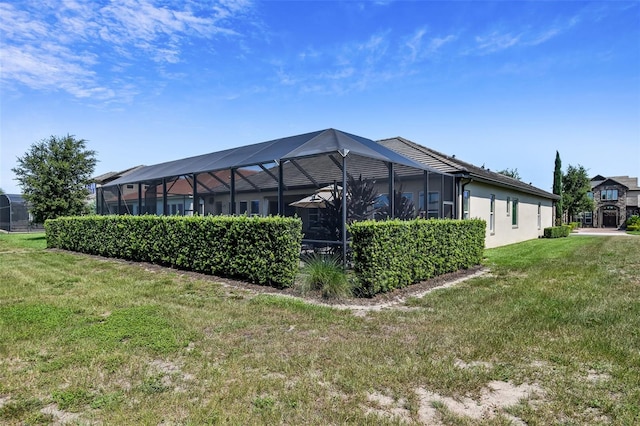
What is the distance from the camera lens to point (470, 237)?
9.89 metres

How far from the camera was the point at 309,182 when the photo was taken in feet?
42.3

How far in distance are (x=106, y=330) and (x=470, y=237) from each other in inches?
344

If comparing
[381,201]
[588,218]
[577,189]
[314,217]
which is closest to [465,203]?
[381,201]

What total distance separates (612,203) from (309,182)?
2001 inches

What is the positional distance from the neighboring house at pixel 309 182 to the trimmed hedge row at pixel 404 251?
1650 mm

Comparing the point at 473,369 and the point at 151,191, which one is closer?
the point at 473,369

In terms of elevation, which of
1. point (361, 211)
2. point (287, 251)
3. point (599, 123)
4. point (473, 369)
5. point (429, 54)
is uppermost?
point (429, 54)

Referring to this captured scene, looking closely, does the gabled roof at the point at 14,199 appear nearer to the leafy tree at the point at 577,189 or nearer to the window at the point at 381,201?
the window at the point at 381,201

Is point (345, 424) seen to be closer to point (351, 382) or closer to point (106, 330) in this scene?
point (351, 382)

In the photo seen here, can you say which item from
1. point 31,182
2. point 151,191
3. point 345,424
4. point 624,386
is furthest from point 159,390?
point 31,182

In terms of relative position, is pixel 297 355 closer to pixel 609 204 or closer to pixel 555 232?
pixel 555 232

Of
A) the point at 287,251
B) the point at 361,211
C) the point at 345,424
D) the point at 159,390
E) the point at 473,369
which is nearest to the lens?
the point at 345,424

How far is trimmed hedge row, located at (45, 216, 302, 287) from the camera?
6930 millimetres

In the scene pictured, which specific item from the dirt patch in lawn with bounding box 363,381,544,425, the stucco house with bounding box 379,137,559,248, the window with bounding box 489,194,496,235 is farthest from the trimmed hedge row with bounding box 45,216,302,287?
the window with bounding box 489,194,496,235
